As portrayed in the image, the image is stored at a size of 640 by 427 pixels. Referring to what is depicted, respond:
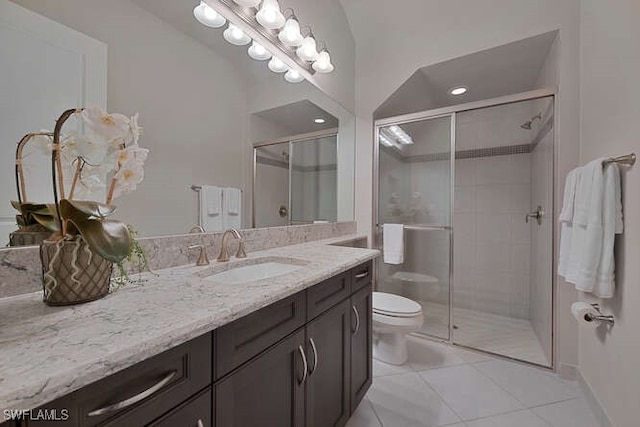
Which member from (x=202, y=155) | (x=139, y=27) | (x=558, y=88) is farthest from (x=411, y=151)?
(x=139, y=27)

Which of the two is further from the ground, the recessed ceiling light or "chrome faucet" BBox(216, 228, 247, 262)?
the recessed ceiling light

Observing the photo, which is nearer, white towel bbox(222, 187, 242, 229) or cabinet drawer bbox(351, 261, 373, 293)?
cabinet drawer bbox(351, 261, 373, 293)

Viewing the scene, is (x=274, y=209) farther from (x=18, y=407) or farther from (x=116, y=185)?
(x=18, y=407)

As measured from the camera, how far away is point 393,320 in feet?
5.86

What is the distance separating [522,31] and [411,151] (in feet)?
3.69

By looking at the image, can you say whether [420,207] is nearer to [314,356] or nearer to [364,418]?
[364,418]

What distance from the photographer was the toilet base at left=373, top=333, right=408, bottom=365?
1877 millimetres

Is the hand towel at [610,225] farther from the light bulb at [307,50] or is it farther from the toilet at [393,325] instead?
the light bulb at [307,50]

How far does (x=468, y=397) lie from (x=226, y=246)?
1596mm

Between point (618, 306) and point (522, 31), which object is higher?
point (522, 31)

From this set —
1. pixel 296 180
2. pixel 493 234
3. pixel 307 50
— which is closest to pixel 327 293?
pixel 296 180

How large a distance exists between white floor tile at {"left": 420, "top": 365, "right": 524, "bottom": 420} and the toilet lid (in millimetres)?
400

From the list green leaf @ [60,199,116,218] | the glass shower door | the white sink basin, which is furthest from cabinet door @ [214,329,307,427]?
the glass shower door

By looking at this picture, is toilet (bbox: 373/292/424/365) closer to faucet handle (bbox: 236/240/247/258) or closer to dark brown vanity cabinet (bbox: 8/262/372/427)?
dark brown vanity cabinet (bbox: 8/262/372/427)
